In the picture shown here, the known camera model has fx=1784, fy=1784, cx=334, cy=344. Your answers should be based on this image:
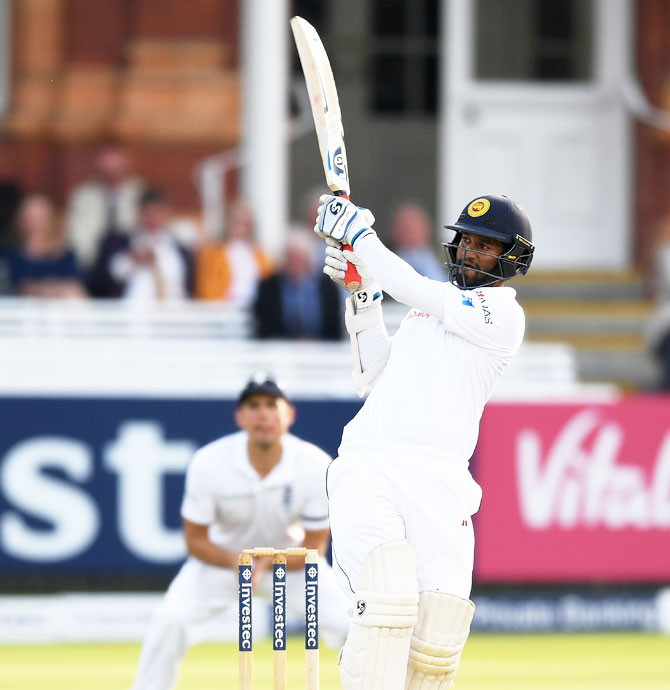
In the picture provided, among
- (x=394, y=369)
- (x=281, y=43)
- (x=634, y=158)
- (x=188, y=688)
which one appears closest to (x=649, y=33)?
(x=634, y=158)

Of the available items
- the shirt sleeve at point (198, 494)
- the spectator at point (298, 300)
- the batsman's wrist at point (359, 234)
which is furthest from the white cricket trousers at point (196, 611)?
the spectator at point (298, 300)

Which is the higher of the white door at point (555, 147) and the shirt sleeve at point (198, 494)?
the white door at point (555, 147)

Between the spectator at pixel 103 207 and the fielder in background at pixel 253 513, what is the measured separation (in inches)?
147

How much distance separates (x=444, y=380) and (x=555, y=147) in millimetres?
7958

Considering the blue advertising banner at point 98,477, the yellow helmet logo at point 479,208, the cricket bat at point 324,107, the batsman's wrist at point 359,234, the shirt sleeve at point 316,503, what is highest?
the cricket bat at point 324,107

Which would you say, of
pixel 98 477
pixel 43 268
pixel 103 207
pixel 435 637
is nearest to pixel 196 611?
pixel 435 637

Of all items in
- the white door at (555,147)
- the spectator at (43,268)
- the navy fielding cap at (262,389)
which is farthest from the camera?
the white door at (555,147)

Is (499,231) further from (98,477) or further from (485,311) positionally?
(98,477)

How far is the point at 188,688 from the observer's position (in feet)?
25.6

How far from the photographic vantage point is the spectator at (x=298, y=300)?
978 centimetres

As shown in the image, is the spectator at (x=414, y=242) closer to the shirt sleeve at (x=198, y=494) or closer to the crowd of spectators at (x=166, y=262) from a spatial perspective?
the crowd of spectators at (x=166, y=262)

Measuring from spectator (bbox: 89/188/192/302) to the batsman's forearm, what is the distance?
16.5ft

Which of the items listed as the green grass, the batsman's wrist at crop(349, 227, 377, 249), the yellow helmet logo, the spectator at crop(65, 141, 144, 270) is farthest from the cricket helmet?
the spectator at crop(65, 141, 144, 270)

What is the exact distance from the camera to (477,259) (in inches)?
215
